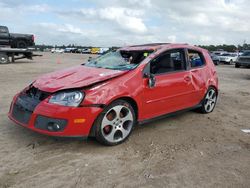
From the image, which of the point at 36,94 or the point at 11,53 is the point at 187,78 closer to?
the point at 36,94

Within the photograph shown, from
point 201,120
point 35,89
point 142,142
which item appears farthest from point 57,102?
point 201,120

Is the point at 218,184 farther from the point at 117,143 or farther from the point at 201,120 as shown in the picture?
the point at 201,120

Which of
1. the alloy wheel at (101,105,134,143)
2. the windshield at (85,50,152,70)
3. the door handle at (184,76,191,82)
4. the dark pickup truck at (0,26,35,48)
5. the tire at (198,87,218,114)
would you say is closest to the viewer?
the alloy wheel at (101,105,134,143)

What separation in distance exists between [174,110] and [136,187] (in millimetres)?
2421

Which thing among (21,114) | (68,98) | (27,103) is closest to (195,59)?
(68,98)

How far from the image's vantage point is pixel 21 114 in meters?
4.21

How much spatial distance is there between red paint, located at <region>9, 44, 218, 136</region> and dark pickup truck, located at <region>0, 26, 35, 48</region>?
1715cm

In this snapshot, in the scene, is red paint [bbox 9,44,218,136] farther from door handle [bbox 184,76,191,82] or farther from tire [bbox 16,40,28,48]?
tire [bbox 16,40,28,48]

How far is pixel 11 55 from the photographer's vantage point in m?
20.6

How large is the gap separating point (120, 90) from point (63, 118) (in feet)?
3.04

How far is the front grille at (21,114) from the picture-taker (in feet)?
13.3

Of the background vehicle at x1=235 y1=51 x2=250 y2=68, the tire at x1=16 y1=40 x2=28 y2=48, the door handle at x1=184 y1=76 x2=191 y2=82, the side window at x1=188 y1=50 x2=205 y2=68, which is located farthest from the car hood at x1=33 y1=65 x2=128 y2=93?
the background vehicle at x1=235 y1=51 x2=250 y2=68

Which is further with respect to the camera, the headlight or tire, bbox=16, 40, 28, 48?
tire, bbox=16, 40, 28, 48

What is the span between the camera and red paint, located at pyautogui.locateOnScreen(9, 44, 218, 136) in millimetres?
3873
